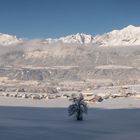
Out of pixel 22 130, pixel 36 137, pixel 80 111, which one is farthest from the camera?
pixel 80 111

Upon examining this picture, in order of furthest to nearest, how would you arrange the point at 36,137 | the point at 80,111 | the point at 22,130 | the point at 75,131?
the point at 80,111 < the point at 75,131 < the point at 22,130 < the point at 36,137

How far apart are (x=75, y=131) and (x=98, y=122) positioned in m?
19.5

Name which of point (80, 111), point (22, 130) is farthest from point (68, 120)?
point (22, 130)

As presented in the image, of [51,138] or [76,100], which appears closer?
[51,138]

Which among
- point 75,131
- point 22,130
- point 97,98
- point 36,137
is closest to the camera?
point 36,137

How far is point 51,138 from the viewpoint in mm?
69375

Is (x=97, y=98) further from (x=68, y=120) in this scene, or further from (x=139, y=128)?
(x=139, y=128)

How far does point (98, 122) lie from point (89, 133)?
2124 centimetres

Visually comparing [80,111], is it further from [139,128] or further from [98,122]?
[139,128]

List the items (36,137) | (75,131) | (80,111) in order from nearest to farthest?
(36,137) < (75,131) < (80,111)

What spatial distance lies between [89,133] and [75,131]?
10.5 ft

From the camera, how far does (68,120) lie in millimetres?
105250

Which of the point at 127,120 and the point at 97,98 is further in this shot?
the point at 97,98

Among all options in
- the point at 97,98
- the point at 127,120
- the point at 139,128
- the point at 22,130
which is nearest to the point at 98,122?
the point at 127,120
